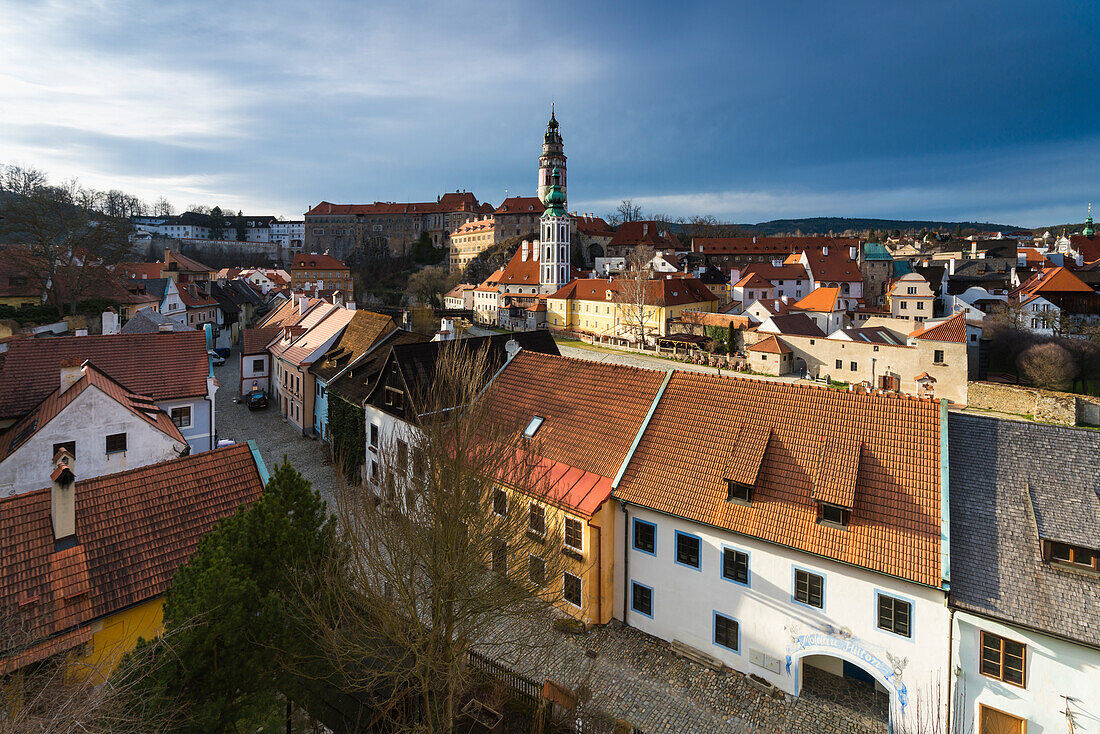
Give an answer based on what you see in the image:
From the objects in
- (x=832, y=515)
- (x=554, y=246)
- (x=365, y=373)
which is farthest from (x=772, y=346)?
(x=554, y=246)

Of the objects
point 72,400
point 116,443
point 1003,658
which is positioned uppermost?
point 72,400

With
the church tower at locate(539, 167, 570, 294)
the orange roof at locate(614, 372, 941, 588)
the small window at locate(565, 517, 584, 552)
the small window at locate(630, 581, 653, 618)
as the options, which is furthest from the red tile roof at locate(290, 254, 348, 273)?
the small window at locate(630, 581, 653, 618)

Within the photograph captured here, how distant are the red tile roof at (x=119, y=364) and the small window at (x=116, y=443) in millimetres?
4016

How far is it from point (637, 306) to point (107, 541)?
2214 inches

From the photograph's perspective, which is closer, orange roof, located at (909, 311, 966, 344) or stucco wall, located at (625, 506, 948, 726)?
stucco wall, located at (625, 506, 948, 726)

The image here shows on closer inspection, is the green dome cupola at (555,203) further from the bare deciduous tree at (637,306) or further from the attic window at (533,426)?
the attic window at (533,426)

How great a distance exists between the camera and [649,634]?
1355cm

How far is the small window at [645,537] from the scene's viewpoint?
13477mm

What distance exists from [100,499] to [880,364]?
48229 millimetres

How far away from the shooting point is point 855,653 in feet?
35.1

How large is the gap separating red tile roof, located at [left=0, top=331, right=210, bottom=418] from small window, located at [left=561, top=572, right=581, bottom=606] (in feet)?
52.3

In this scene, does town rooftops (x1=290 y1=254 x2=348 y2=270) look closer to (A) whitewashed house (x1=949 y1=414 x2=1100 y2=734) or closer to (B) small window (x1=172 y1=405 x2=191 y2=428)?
(B) small window (x1=172 y1=405 x2=191 y2=428)

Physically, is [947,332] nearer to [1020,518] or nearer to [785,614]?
[1020,518]

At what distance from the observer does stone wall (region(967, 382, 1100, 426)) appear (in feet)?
107
